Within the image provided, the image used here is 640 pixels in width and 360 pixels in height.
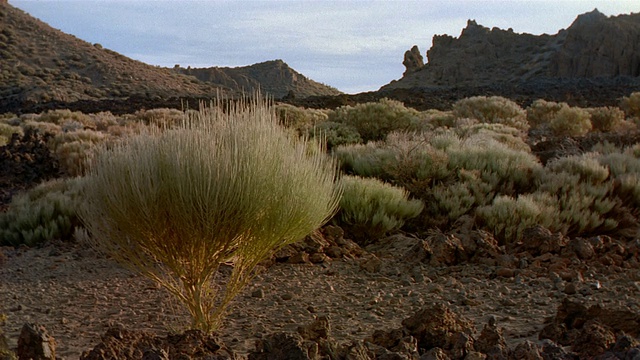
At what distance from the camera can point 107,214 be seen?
4.70 m

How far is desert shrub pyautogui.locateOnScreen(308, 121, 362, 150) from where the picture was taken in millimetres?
15250

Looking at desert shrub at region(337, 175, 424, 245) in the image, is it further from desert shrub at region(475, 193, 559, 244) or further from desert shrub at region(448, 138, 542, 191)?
desert shrub at region(448, 138, 542, 191)

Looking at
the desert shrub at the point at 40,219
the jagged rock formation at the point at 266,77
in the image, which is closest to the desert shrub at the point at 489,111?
the desert shrub at the point at 40,219

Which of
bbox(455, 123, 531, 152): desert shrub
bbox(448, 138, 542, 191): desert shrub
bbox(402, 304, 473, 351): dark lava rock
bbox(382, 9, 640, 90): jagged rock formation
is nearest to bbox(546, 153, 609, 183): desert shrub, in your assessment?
bbox(448, 138, 542, 191): desert shrub

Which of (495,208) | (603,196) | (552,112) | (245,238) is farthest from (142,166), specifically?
(552,112)

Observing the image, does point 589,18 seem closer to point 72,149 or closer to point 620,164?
point 620,164

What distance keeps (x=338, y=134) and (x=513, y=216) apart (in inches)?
365

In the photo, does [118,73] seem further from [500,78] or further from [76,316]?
[76,316]

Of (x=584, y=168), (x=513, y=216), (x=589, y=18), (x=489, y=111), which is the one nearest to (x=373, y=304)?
(x=513, y=216)

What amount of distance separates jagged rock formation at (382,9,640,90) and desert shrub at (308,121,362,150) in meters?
51.5

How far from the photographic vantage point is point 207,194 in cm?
424

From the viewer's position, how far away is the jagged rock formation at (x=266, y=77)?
80.6 m

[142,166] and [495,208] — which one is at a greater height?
[142,166]

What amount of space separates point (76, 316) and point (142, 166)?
4.87 feet
